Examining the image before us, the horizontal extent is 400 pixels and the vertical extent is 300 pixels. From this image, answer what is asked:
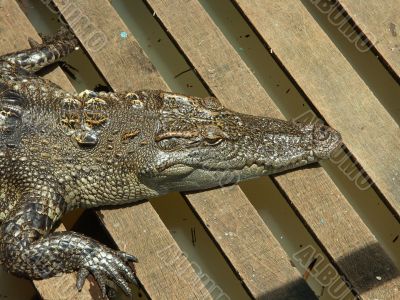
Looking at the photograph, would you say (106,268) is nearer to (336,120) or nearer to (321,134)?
(321,134)

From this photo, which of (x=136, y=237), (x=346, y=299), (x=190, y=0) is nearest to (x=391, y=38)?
(x=190, y=0)

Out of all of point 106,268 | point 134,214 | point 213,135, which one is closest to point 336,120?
point 213,135

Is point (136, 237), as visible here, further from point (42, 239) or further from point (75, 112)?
point (75, 112)

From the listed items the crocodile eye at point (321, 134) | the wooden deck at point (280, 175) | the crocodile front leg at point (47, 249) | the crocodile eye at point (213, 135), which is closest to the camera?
the crocodile front leg at point (47, 249)

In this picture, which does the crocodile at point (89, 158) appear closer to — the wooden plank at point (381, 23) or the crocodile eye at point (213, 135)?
the crocodile eye at point (213, 135)

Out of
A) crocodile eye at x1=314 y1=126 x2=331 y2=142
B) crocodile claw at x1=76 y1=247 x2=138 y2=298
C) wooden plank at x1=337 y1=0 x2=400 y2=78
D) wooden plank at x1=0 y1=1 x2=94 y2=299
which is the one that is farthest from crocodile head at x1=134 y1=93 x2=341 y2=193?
wooden plank at x1=0 y1=1 x2=94 y2=299

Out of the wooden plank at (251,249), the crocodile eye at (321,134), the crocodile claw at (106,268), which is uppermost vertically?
the crocodile claw at (106,268)

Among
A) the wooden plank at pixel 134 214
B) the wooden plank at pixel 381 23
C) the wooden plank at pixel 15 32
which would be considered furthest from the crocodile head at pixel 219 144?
the wooden plank at pixel 15 32

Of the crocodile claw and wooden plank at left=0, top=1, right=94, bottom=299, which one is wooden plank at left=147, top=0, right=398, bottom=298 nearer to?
wooden plank at left=0, top=1, right=94, bottom=299

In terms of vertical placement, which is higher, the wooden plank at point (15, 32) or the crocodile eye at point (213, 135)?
the wooden plank at point (15, 32)

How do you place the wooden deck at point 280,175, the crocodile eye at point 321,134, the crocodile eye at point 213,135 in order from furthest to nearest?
the crocodile eye at point 321,134
the wooden deck at point 280,175
the crocodile eye at point 213,135
